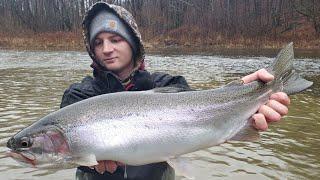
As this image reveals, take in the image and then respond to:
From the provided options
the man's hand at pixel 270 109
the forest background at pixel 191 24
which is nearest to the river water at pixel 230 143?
the man's hand at pixel 270 109

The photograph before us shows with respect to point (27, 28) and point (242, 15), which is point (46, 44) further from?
point (242, 15)

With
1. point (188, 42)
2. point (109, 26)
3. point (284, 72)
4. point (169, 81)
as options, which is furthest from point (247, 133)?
point (188, 42)

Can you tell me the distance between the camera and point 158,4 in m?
57.1

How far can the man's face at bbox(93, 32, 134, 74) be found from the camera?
4.01 metres

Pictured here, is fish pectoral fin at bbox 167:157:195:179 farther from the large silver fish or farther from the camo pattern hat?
the camo pattern hat

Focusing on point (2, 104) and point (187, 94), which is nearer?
point (187, 94)

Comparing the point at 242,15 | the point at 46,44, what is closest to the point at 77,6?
the point at 46,44

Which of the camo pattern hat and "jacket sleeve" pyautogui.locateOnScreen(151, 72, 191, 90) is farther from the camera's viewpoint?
the camo pattern hat

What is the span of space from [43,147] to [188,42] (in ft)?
132

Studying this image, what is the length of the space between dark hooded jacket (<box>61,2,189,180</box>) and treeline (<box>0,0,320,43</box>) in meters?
38.2

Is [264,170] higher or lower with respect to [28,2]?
lower

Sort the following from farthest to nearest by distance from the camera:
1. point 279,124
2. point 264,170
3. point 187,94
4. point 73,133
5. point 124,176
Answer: point 279,124 < point 264,170 < point 124,176 < point 187,94 < point 73,133

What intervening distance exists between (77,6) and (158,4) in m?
11.4

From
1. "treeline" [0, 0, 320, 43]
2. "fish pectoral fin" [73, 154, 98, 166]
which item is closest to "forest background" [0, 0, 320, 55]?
"treeline" [0, 0, 320, 43]
